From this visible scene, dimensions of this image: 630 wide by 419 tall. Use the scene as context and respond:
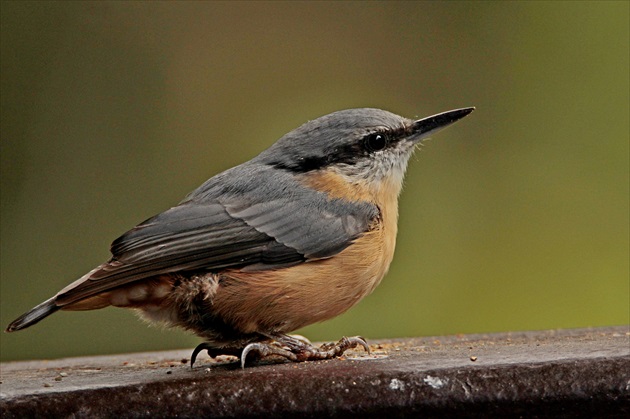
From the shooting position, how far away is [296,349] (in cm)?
303

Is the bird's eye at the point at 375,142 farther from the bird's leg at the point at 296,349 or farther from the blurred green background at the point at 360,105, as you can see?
the blurred green background at the point at 360,105

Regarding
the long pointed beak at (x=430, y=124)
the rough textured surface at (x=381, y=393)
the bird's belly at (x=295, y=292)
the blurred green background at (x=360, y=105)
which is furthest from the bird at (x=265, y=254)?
the blurred green background at (x=360, y=105)

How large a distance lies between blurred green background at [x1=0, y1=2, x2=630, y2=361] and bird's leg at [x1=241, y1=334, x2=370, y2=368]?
1.92 metres

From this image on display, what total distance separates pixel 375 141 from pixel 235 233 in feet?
2.27

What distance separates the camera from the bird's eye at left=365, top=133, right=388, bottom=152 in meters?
3.58

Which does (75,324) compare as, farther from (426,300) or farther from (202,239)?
(202,239)

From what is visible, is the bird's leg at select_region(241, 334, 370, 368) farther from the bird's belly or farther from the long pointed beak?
the long pointed beak

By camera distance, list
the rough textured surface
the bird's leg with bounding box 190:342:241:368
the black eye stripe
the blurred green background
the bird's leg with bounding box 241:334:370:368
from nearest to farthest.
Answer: the rough textured surface < the bird's leg with bounding box 241:334:370:368 < the bird's leg with bounding box 190:342:241:368 < the black eye stripe < the blurred green background

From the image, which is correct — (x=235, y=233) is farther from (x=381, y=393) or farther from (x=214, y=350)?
(x=381, y=393)

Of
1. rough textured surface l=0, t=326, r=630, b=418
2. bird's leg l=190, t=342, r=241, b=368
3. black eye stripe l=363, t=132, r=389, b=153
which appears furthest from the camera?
black eye stripe l=363, t=132, r=389, b=153

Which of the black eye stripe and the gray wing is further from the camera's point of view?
the black eye stripe

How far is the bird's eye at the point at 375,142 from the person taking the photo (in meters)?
3.58

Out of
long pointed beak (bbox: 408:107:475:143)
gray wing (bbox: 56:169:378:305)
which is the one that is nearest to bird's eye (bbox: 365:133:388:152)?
long pointed beak (bbox: 408:107:475:143)

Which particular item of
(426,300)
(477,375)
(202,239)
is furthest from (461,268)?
(477,375)
